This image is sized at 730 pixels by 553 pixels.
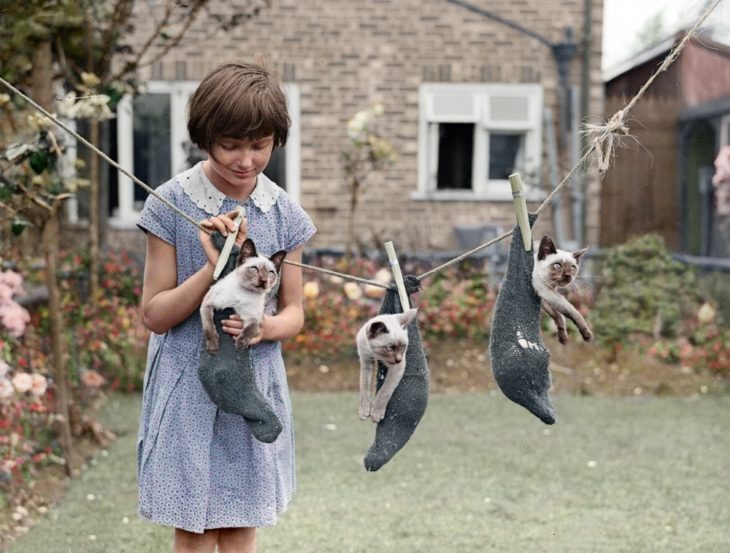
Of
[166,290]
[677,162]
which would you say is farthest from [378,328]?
[677,162]

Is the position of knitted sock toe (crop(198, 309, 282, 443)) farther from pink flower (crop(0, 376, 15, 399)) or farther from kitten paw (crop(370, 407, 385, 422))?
pink flower (crop(0, 376, 15, 399))

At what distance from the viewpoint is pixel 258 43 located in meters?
9.12

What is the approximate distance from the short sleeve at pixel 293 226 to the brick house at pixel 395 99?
6.67 meters

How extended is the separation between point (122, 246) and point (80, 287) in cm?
166

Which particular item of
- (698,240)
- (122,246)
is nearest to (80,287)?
(122,246)

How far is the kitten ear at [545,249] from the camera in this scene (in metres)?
1.83

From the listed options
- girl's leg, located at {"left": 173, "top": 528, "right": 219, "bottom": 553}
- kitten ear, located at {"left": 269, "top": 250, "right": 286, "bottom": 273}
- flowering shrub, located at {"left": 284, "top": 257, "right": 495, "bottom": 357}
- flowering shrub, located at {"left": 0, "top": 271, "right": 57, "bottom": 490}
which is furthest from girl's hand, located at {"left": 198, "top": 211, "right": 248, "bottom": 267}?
flowering shrub, located at {"left": 284, "top": 257, "right": 495, "bottom": 357}

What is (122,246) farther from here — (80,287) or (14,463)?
(14,463)

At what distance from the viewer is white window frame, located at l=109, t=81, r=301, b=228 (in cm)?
898

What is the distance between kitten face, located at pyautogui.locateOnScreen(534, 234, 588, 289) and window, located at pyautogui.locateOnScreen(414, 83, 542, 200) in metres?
7.35

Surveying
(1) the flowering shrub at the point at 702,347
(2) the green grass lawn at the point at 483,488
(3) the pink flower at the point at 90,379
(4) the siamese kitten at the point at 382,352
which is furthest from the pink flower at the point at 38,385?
(1) the flowering shrub at the point at 702,347

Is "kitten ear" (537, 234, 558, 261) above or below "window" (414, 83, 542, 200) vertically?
below

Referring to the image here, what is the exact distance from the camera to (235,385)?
6.29ft

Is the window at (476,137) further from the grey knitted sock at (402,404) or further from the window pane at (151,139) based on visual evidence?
the grey knitted sock at (402,404)
